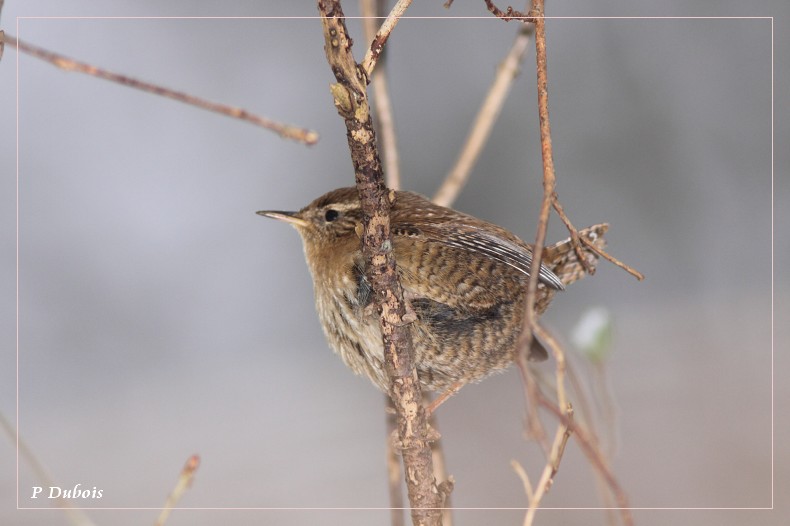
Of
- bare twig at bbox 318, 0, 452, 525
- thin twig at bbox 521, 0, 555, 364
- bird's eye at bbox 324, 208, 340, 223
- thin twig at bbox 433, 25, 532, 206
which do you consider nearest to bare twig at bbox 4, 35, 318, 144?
bare twig at bbox 318, 0, 452, 525

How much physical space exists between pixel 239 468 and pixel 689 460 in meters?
1.42

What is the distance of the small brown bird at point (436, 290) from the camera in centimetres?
198

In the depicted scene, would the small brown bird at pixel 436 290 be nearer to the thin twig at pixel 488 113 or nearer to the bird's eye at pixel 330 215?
the bird's eye at pixel 330 215

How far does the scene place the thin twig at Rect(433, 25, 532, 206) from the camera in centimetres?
243

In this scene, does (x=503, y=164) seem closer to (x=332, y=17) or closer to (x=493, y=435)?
(x=493, y=435)

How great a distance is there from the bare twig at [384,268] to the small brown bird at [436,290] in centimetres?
23

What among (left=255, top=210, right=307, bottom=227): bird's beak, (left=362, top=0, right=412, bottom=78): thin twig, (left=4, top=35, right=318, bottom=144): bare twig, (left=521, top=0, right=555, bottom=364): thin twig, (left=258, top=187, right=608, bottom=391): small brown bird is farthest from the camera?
(left=255, top=210, right=307, bottom=227): bird's beak

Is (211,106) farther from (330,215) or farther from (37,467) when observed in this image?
(37,467)

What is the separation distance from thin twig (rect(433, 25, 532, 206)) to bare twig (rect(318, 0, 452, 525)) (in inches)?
30.2

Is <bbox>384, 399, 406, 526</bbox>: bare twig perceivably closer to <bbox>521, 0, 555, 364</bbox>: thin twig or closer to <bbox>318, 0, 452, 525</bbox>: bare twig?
<bbox>318, 0, 452, 525</bbox>: bare twig

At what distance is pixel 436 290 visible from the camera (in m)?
1.98

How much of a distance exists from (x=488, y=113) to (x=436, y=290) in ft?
2.47

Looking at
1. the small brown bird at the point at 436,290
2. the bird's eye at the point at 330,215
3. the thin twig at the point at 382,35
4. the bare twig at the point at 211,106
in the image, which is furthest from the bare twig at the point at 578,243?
the bird's eye at the point at 330,215

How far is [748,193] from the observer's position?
2229 millimetres
